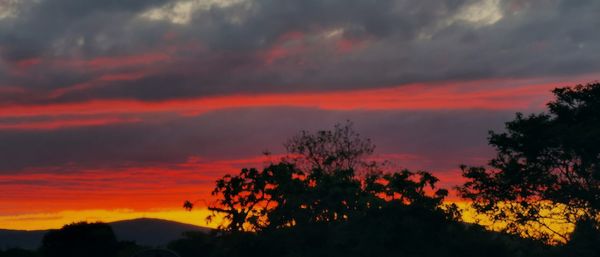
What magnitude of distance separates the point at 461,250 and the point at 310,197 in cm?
1234

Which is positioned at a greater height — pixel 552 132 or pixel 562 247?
pixel 552 132

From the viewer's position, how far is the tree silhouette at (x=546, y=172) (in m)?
68.8

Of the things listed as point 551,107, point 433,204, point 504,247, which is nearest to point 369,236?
point 433,204

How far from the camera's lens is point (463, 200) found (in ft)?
241

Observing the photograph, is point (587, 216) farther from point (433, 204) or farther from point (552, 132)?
point (433, 204)

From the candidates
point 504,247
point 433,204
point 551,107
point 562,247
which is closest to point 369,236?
point 433,204

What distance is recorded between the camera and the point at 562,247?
6762 centimetres

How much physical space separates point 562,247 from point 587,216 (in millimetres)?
2822

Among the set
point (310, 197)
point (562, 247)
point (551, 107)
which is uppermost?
point (551, 107)

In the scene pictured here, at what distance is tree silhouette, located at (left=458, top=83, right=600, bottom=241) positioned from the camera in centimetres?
6875

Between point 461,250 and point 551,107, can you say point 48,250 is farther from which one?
point 551,107

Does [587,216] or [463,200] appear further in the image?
[463,200]

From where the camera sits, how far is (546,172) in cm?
7088

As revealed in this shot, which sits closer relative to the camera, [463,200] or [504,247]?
[504,247]
